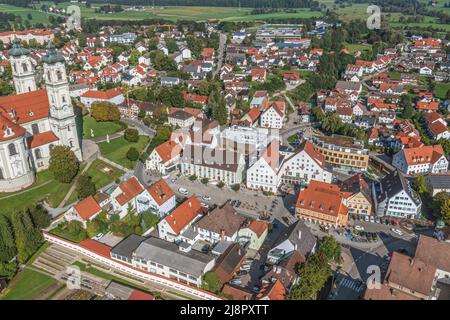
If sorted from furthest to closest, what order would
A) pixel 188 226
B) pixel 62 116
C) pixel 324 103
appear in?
pixel 324 103 → pixel 62 116 → pixel 188 226

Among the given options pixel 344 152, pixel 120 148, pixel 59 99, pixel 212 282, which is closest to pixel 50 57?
pixel 59 99

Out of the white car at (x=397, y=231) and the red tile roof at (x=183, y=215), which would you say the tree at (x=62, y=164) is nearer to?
the red tile roof at (x=183, y=215)

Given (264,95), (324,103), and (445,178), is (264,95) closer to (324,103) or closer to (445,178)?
(324,103)

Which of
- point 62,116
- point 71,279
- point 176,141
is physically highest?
point 62,116

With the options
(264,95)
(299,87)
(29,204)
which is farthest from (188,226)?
(299,87)

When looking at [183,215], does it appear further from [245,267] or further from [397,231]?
[397,231]

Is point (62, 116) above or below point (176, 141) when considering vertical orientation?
above
